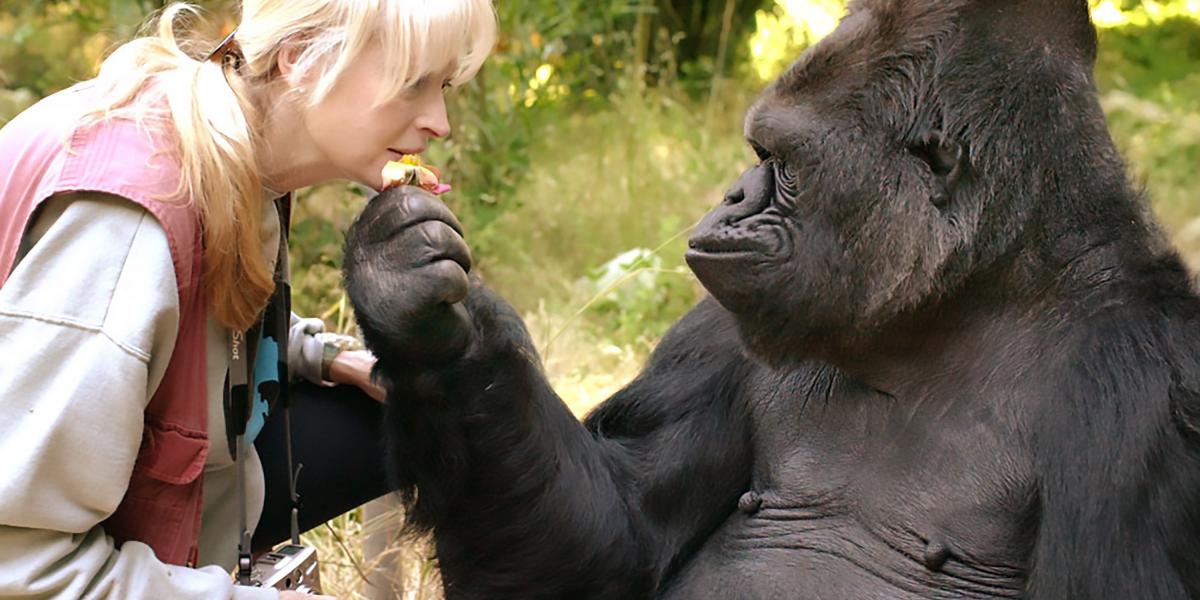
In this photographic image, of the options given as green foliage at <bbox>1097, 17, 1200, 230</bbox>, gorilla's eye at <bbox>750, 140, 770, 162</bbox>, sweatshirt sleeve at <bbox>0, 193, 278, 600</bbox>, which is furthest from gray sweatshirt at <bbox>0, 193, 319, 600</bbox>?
green foliage at <bbox>1097, 17, 1200, 230</bbox>

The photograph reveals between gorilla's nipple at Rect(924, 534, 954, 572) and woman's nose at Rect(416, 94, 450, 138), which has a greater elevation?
woman's nose at Rect(416, 94, 450, 138)

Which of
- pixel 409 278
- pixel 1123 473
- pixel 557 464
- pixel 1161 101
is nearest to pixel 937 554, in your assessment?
pixel 1123 473

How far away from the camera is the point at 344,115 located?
7.73ft

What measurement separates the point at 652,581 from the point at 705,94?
6003 mm


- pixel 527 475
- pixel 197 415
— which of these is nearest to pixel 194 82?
pixel 197 415

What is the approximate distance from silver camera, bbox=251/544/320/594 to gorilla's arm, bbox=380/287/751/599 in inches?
10.1

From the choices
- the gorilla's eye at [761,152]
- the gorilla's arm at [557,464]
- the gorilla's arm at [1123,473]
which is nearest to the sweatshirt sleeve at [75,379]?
the gorilla's arm at [557,464]

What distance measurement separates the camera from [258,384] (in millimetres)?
2689

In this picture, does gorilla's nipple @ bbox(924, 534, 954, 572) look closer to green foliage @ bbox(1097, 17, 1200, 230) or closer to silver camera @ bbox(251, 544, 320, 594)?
silver camera @ bbox(251, 544, 320, 594)

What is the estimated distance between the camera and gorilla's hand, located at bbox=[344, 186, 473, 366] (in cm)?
237

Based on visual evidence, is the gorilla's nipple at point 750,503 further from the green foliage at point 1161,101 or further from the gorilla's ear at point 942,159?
the green foliage at point 1161,101

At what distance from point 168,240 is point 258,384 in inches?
23.8

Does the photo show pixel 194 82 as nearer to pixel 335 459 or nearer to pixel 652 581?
pixel 335 459

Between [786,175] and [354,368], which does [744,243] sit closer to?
[786,175]
